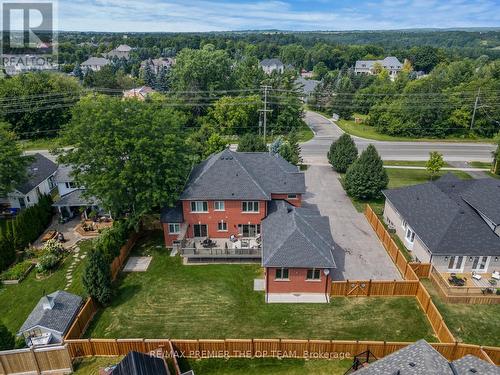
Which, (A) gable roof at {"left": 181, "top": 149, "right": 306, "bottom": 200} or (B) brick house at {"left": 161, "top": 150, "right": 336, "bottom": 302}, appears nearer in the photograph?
(B) brick house at {"left": 161, "top": 150, "right": 336, "bottom": 302}

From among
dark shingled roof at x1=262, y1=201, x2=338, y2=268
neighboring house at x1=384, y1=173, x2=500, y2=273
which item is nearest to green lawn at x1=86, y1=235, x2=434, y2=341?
dark shingled roof at x1=262, y1=201, x2=338, y2=268

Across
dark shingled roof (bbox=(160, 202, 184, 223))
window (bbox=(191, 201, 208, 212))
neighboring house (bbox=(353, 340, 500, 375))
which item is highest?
window (bbox=(191, 201, 208, 212))

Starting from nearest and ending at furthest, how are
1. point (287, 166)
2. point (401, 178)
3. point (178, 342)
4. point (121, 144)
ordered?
point (178, 342) → point (121, 144) → point (287, 166) → point (401, 178)

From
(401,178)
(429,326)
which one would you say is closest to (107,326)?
(429,326)

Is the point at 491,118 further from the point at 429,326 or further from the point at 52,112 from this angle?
the point at 52,112

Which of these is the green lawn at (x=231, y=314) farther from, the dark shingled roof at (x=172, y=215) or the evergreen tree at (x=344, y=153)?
the evergreen tree at (x=344, y=153)

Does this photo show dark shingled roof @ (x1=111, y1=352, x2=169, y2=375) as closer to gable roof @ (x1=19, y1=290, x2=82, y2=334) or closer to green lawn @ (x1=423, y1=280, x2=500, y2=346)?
gable roof @ (x1=19, y1=290, x2=82, y2=334)
